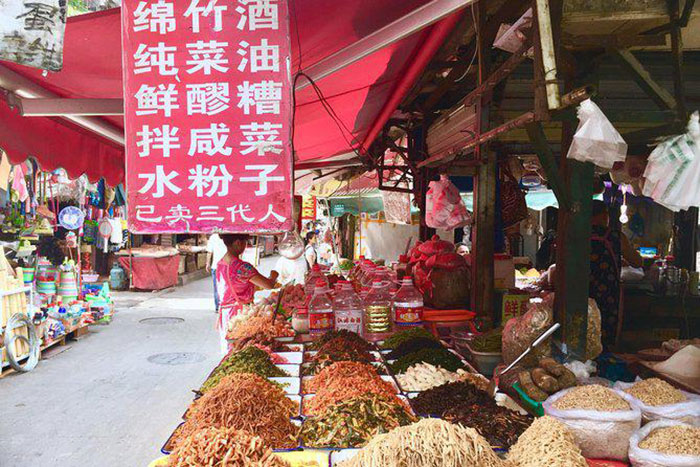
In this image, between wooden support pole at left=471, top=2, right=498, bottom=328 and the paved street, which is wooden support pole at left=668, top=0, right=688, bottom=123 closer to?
wooden support pole at left=471, top=2, right=498, bottom=328

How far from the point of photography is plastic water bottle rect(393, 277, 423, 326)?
4520 mm

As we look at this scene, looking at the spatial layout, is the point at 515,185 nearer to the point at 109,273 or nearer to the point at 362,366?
the point at 362,366

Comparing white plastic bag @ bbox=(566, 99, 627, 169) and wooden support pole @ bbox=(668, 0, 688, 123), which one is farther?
wooden support pole @ bbox=(668, 0, 688, 123)

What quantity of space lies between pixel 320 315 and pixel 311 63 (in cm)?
220

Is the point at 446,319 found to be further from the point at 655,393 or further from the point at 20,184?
the point at 20,184

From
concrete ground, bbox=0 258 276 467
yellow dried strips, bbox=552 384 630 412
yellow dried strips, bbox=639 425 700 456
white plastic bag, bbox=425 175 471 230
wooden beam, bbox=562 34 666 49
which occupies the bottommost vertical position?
concrete ground, bbox=0 258 276 467

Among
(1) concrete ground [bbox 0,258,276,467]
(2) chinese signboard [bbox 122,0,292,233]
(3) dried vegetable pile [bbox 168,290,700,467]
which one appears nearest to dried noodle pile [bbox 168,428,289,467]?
(3) dried vegetable pile [bbox 168,290,700,467]

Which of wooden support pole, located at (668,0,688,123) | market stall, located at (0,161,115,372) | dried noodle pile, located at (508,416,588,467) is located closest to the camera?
dried noodle pile, located at (508,416,588,467)

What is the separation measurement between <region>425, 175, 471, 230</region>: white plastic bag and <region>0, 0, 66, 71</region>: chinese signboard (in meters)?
4.55

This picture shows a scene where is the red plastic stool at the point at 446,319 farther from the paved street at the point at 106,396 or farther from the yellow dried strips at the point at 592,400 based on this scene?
the paved street at the point at 106,396

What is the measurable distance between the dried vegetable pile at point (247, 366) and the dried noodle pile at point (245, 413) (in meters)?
0.53

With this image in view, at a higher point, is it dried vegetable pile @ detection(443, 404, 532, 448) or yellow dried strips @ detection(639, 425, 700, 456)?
yellow dried strips @ detection(639, 425, 700, 456)

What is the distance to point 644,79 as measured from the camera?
2.88 meters

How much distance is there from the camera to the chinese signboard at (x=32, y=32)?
1.88m
